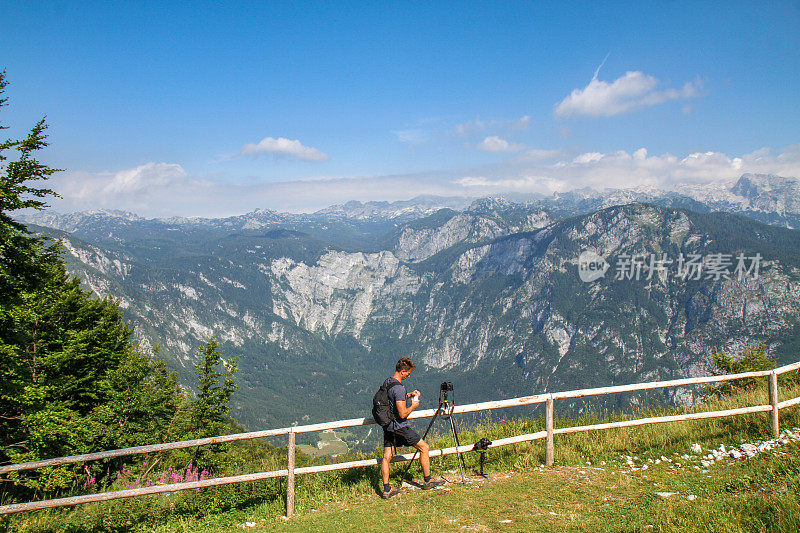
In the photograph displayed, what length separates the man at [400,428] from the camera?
920 cm

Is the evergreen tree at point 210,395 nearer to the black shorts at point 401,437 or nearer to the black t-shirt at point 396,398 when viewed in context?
the black shorts at point 401,437

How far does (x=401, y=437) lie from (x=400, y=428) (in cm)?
23

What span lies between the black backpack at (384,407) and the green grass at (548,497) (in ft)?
5.82

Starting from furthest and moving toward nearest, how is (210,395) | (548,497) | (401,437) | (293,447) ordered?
(210,395) < (401,437) < (293,447) < (548,497)

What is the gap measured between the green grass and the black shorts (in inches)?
46.6

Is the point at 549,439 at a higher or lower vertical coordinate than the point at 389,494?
higher

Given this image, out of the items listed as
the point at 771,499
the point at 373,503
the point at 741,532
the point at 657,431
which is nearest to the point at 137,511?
the point at 373,503

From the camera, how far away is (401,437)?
938cm

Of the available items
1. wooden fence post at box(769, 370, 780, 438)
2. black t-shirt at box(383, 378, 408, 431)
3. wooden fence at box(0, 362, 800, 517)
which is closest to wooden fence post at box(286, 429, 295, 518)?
wooden fence at box(0, 362, 800, 517)

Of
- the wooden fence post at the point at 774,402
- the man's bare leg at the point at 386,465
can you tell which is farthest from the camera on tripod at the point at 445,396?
the wooden fence post at the point at 774,402

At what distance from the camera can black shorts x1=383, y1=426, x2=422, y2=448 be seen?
30.6 feet

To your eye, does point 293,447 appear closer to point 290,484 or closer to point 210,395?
point 290,484

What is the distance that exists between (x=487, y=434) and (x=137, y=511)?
30.2 feet

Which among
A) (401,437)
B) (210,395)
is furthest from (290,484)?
(210,395)
